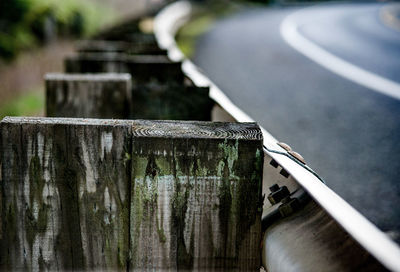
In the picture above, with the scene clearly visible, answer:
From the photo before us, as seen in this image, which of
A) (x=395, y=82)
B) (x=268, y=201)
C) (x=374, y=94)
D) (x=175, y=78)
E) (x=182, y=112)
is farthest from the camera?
(x=395, y=82)

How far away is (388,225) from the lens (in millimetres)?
2832

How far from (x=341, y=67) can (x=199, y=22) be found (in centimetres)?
895

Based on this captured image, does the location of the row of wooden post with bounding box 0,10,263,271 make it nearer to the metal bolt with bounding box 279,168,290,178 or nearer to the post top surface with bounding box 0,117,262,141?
the post top surface with bounding box 0,117,262,141

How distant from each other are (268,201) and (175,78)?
5.73ft

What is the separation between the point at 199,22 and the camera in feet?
53.9

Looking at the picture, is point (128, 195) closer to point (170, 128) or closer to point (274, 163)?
point (170, 128)

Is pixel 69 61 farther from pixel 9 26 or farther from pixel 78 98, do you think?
pixel 9 26

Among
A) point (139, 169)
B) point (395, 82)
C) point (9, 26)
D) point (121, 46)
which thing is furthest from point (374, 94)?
point (9, 26)

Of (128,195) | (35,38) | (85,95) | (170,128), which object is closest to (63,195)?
(128,195)

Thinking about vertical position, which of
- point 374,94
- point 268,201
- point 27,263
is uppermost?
point 268,201

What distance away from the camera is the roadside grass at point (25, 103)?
24.6 ft

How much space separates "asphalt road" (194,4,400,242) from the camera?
11.4 ft

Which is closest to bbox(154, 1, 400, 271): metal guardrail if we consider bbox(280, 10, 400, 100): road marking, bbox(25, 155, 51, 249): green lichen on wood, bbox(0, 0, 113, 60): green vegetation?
bbox(25, 155, 51, 249): green lichen on wood

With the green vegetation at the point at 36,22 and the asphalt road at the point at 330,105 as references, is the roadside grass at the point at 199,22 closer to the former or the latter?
the asphalt road at the point at 330,105
